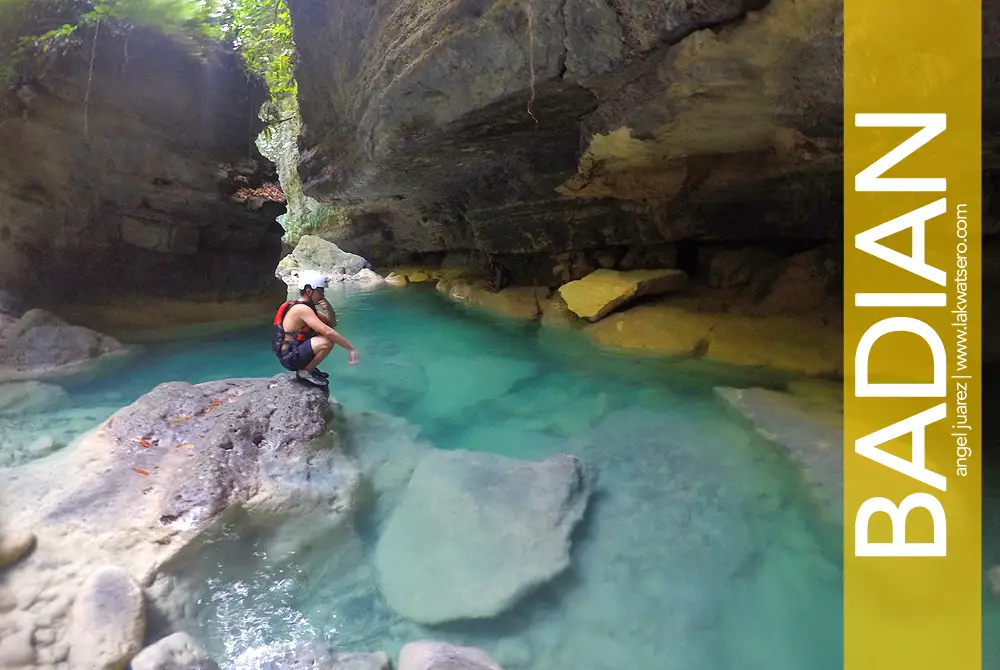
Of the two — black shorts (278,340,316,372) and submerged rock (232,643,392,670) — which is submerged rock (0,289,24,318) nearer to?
black shorts (278,340,316,372)

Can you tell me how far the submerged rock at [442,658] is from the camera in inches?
81.3

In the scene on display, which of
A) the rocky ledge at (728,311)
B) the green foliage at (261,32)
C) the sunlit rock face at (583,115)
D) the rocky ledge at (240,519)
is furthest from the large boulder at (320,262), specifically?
the rocky ledge at (240,519)

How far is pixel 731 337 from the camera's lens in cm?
615

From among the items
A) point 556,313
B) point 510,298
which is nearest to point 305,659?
point 556,313

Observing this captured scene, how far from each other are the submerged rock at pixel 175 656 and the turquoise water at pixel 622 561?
12 centimetres

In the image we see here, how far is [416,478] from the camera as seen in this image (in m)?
3.43

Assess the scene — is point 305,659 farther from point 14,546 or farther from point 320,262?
point 320,262

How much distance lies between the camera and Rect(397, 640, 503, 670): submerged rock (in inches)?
81.3

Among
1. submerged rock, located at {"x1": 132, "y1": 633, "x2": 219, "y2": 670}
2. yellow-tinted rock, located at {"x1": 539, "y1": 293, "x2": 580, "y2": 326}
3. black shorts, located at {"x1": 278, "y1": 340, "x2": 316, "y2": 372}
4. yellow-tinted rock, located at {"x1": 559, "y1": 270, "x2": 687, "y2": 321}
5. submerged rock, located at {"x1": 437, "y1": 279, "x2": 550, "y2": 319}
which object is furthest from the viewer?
submerged rock, located at {"x1": 437, "y1": 279, "x2": 550, "y2": 319}

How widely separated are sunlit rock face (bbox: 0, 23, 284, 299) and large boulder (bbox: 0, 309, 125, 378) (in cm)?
79

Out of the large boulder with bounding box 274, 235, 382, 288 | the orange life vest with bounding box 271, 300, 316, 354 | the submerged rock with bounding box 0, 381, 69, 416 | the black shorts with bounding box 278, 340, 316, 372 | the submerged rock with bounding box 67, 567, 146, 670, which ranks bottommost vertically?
the submerged rock with bounding box 67, 567, 146, 670

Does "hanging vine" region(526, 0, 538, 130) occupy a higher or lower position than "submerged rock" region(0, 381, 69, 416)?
higher

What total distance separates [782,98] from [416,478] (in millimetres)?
4015

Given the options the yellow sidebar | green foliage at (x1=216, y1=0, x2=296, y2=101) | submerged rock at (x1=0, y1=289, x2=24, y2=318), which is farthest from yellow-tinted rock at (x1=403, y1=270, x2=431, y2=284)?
the yellow sidebar
